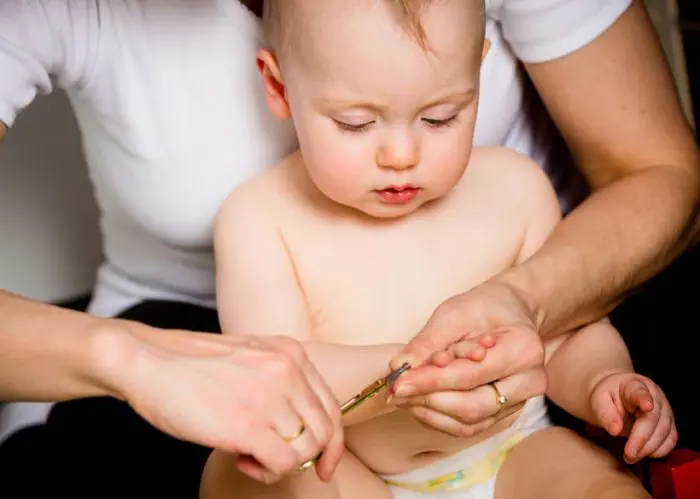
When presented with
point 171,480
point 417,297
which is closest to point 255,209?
point 417,297

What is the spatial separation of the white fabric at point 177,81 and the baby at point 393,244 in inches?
2.2

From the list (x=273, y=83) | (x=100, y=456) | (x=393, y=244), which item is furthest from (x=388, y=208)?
(x=100, y=456)

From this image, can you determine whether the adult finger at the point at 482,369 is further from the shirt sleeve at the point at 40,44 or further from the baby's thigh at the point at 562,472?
the shirt sleeve at the point at 40,44

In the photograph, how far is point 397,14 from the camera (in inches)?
32.9

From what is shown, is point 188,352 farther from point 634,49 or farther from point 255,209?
point 634,49

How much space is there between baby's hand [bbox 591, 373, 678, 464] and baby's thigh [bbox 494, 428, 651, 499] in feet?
0.13

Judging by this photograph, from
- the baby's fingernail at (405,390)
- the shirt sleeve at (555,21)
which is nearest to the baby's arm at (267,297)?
the baby's fingernail at (405,390)

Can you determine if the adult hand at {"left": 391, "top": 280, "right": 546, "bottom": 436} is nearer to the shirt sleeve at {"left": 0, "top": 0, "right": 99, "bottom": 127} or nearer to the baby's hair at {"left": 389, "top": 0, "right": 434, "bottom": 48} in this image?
the baby's hair at {"left": 389, "top": 0, "right": 434, "bottom": 48}

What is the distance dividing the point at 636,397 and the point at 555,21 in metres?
0.39

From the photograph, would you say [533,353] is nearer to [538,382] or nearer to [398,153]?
[538,382]

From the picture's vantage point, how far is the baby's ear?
36.6 inches

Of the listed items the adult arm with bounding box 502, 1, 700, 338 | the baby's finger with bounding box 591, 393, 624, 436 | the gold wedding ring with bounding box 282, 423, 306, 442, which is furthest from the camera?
the adult arm with bounding box 502, 1, 700, 338

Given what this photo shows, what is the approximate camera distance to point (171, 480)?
1.02 meters

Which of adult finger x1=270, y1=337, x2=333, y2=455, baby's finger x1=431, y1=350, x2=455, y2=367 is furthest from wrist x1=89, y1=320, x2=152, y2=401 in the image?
baby's finger x1=431, y1=350, x2=455, y2=367
